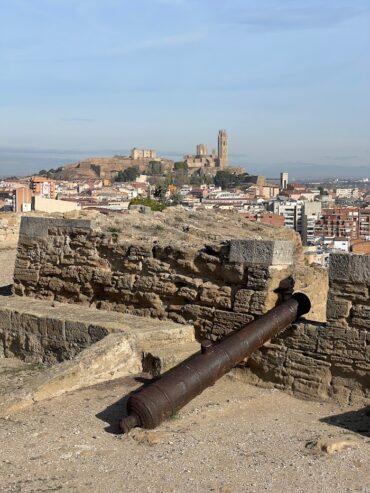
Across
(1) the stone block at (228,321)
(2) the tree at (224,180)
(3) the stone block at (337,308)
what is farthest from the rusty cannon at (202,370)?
(2) the tree at (224,180)

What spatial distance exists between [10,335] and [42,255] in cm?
131

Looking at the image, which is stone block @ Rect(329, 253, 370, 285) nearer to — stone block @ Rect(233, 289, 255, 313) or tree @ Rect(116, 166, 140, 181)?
stone block @ Rect(233, 289, 255, 313)

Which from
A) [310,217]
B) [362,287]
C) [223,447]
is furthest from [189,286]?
[310,217]

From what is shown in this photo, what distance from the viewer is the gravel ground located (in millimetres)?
4590

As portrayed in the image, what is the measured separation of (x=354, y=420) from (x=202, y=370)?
1431 millimetres

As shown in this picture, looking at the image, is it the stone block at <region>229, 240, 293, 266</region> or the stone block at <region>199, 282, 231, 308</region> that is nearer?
the stone block at <region>229, 240, 293, 266</region>

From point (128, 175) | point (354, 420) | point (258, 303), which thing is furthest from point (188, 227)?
point (128, 175)

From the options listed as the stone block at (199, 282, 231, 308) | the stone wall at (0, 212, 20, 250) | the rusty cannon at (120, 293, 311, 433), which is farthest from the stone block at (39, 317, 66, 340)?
the stone wall at (0, 212, 20, 250)

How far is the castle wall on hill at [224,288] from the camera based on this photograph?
251 inches

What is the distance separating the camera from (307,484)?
14.9ft

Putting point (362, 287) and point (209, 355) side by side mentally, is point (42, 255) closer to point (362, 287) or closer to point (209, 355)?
point (209, 355)

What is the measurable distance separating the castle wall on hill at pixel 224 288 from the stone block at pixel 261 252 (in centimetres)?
1

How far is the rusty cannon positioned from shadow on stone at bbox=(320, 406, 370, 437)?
1003 millimetres

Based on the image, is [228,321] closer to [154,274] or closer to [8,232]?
[154,274]
